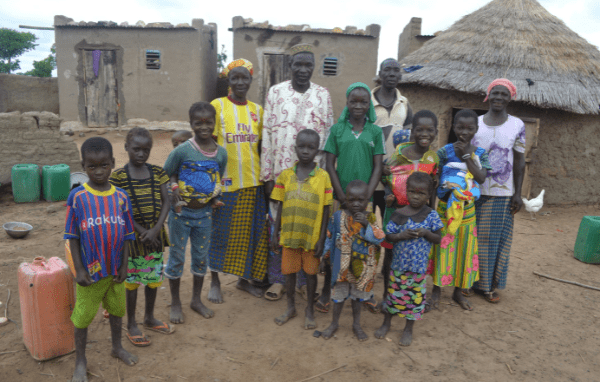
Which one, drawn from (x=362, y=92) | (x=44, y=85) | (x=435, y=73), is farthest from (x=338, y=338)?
(x=44, y=85)

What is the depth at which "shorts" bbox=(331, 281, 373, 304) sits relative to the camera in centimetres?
277

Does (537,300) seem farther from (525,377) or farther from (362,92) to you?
(362,92)

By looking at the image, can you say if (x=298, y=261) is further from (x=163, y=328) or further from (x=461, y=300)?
(x=461, y=300)

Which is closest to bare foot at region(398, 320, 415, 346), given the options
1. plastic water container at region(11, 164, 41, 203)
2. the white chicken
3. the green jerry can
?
the green jerry can

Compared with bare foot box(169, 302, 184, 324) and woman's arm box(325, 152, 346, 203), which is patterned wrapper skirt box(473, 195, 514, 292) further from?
bare foot box(169, 302, 184, 324)

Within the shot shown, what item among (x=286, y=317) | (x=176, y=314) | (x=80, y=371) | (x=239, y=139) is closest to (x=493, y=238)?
(x=286, y=317)

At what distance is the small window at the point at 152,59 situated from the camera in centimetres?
1034

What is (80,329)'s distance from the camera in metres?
2.28

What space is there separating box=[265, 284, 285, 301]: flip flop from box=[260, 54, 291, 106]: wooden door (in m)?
7.91

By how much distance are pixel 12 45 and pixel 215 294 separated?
92.0 ft

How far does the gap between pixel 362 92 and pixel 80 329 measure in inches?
90.8

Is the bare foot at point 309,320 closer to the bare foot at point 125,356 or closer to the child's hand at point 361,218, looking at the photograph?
the child's hand at point 361,218

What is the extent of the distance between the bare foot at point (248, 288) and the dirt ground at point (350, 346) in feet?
0.19

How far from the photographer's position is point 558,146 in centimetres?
679
